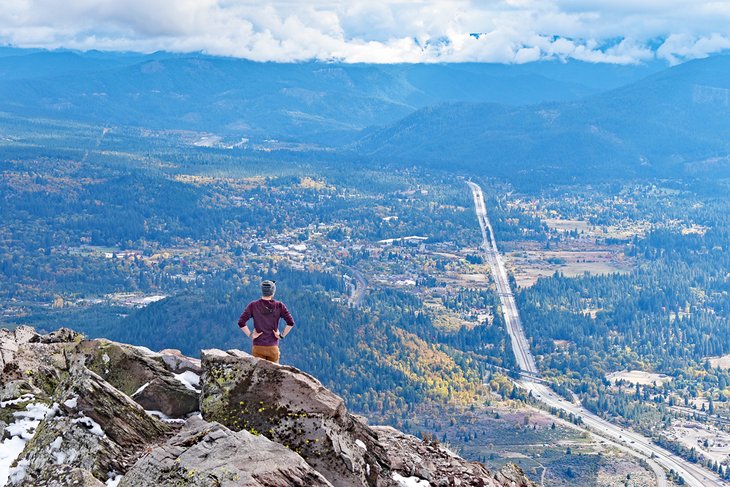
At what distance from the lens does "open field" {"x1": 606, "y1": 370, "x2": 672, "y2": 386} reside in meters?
148

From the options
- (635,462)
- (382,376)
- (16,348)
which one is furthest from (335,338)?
(16,348)

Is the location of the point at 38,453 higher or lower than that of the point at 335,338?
higher

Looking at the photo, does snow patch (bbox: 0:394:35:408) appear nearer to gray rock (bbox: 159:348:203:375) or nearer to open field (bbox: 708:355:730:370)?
gray rock (bbox: 159:348:203:375)

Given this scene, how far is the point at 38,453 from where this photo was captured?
85.4 feet

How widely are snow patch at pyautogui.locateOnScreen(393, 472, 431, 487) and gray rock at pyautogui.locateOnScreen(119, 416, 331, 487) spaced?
516 cm

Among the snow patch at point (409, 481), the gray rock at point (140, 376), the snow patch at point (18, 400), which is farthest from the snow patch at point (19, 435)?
the snow patch at point (409, 481)

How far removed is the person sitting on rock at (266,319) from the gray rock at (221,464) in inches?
220

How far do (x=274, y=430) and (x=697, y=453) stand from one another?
93138 millimetres

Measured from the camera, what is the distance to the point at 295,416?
2672cm

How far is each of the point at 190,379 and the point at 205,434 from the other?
8141mm

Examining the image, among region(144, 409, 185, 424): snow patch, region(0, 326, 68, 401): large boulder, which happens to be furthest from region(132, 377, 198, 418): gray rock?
region(0, 326, 68, 401): large boulder

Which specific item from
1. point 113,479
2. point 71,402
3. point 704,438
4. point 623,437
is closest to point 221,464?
point 113,479

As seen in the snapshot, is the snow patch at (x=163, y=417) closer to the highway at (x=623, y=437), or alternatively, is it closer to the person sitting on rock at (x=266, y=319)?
the person sitting on rock at (x=266, y=319)

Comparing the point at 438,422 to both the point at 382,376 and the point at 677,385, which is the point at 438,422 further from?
the point at 677,385
